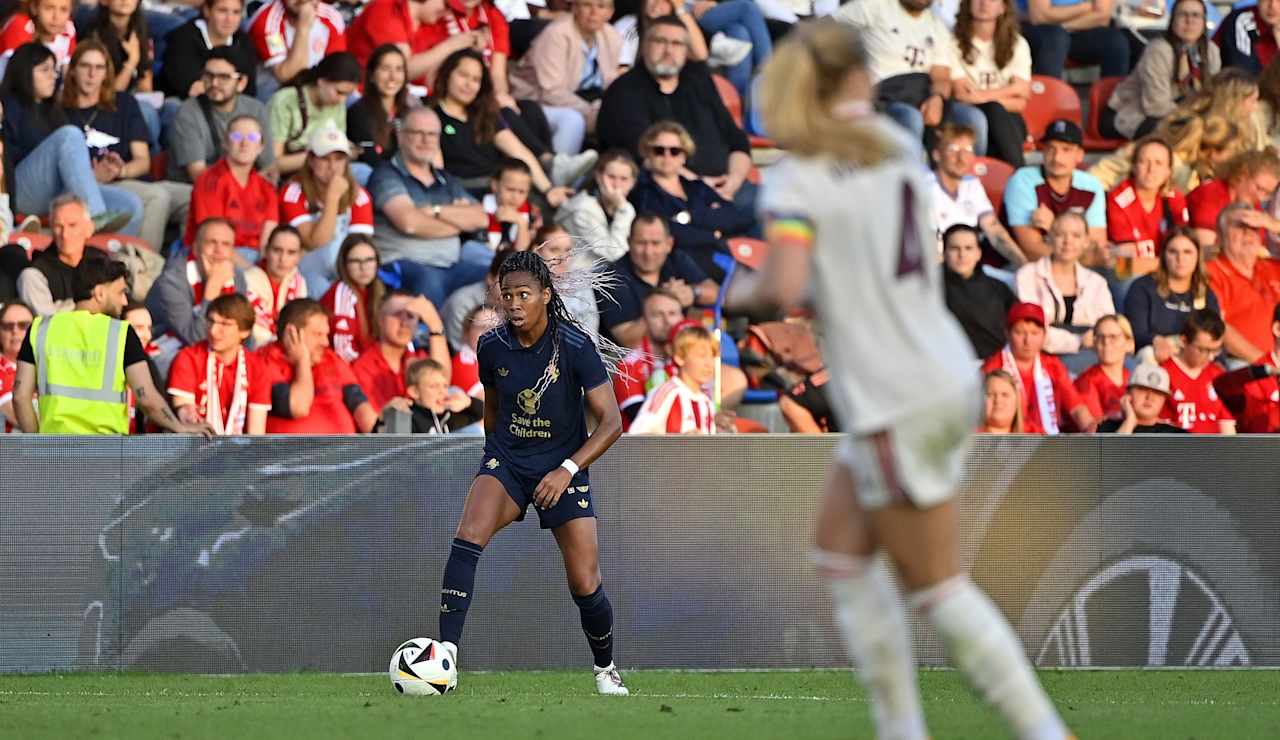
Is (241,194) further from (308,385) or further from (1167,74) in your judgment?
(1167,74)

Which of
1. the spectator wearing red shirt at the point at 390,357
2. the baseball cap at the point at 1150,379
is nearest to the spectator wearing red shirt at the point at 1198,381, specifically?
the baseball cap at the point at 1150,379

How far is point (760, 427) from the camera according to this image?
12.2 metres

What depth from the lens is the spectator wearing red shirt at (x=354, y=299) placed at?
12.1 meters

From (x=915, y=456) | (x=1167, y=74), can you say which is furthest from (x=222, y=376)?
(x=1167, y=74)

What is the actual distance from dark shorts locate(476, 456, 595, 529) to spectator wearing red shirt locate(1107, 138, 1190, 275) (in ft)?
22.4

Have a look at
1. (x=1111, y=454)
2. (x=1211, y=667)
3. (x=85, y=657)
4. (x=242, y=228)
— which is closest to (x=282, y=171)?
(x=242, y=228)

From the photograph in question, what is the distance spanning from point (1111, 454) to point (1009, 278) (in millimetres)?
2954

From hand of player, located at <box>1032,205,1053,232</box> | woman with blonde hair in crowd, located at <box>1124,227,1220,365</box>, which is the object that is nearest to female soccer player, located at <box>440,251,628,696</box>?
woman with blonde hair in crowd, located at <box>1124,227,1220,365</box>

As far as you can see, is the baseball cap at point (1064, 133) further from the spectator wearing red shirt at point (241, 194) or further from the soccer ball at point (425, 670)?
the soccer ball at point (425, 670)

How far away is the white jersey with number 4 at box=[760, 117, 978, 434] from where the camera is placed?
15.1 ft

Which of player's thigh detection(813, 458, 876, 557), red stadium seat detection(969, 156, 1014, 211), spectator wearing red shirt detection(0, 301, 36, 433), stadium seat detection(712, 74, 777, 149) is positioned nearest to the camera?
player's thigh detection(813, 458, 876, 557)

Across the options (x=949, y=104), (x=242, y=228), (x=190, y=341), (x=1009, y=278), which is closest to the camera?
(x=190, y=341)

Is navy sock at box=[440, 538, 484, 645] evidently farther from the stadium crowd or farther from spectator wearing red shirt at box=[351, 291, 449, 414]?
spectator wearing red shirt at box=[351, 291, 449, 414]

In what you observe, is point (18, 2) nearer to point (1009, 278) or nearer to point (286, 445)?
point (286, 445)
